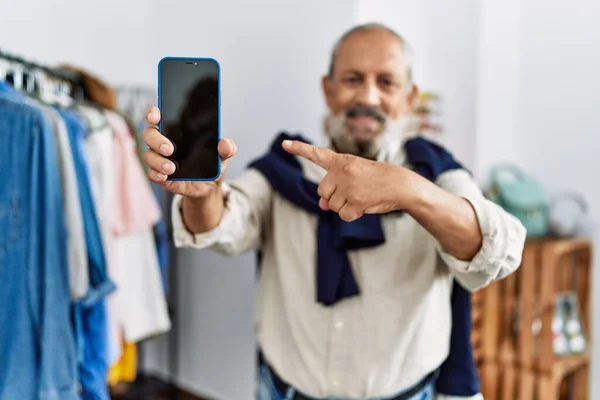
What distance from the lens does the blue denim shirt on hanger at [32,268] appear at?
0.90m

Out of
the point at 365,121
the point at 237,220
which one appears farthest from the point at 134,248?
the point at 365,121

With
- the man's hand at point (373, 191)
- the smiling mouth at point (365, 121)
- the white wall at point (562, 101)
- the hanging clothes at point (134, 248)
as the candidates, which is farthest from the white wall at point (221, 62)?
the man's hand at point (373, 191)

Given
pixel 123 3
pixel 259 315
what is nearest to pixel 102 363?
pixel 259 315

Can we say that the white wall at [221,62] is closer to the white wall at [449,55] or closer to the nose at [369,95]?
the white wall at [449,55]

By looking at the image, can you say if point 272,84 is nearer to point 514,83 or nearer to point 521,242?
point 514,83

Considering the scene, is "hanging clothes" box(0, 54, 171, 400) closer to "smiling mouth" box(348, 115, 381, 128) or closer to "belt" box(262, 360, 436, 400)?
"belt" box(262, 360, 436, 400)

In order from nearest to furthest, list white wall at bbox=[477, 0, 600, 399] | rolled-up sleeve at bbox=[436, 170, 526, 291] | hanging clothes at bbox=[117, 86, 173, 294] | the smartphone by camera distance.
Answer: the smartphone → rolled-up sleeve at bbox=[436, 170, 526, 291] → white wall at bbox=[477, 0, 600, 399] → hanging clothes at bbox=[117, 86, 173, 294]

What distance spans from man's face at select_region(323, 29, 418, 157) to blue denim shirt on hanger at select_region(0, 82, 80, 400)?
1.61 feet

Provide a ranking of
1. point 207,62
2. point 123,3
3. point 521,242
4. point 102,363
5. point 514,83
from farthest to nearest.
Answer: point 123,3
point 514,83
point 102,363
point 521,242
point 207,62

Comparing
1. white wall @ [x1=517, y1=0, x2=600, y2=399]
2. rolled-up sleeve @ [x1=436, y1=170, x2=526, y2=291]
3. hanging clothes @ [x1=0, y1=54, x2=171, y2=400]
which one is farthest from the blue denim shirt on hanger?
white wall @ [x1=517, y1=0, x2=600, y2=399]

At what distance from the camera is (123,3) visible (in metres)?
1.72

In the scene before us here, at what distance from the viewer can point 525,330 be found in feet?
4.27

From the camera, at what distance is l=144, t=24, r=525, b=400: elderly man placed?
81 cm

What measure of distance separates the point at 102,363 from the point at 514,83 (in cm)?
121
